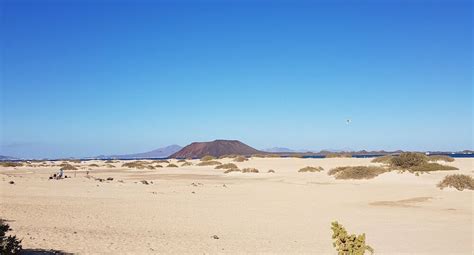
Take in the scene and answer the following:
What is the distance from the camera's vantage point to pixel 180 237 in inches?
456

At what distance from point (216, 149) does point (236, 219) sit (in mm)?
139144

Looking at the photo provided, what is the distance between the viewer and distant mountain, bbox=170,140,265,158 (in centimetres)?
15225

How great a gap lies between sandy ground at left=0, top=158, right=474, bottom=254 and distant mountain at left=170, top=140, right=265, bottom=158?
416ft

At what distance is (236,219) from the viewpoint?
1501 centimetres

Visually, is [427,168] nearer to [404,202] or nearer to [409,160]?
[409,160]

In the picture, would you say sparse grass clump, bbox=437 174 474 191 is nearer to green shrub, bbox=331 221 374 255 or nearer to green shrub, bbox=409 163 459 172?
green shrub, bbox=409 163 459 172

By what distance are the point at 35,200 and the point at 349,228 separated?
544 inches

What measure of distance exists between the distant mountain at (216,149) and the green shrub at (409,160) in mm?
113587

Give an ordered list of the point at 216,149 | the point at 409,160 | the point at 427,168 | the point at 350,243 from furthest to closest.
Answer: the point at 216,149 → the point at 409,160 → the point at 427,168 → the point at 350,243

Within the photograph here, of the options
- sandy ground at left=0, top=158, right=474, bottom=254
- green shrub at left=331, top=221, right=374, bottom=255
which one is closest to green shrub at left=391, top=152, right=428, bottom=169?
sandy ground at left=0, top=158, right=474, bottom=254

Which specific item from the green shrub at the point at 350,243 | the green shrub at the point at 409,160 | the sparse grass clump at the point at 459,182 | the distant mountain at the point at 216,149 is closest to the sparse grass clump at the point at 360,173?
the green shrub at the point at 409,160

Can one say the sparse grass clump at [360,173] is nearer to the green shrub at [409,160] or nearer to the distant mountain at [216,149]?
the green shrub at [409,160]

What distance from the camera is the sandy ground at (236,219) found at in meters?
10.5

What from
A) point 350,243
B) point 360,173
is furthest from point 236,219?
point 360,173
